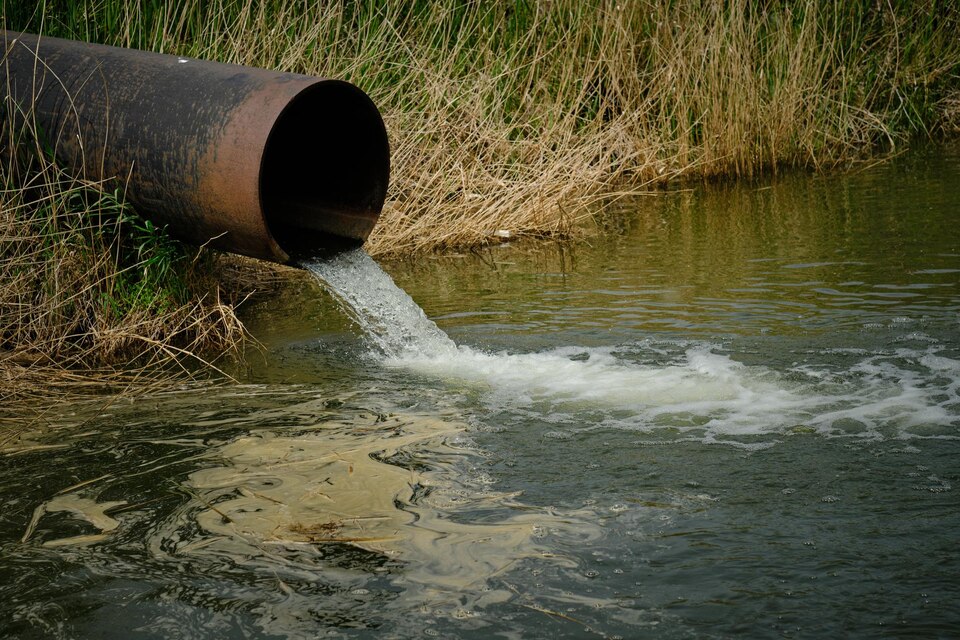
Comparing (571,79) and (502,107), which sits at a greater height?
(571,79)

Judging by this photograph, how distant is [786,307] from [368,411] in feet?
7.16

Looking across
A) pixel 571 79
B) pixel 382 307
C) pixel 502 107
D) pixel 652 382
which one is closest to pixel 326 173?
pixel 382 307

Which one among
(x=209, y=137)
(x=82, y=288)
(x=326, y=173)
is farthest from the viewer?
(x=326, y=173)

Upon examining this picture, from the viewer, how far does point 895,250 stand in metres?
6.18

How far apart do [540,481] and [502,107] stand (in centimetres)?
519

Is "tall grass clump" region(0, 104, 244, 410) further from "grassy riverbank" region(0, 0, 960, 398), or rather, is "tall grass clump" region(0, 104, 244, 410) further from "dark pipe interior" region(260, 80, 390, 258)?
"dark pipe interior" region(260, 80, 390, 258)

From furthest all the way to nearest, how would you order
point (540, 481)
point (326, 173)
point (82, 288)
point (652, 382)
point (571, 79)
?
point (571, 79), point (326, 173), point (82, 288), point (652, 382), point (540, 481)

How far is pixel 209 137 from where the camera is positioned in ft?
14.7

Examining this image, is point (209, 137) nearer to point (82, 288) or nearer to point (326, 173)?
point (326, 173)

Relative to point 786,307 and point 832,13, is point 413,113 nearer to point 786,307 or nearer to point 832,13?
point 786,307

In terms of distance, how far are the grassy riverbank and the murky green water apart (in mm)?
775

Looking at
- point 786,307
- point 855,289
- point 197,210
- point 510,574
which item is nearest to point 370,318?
point 197,210

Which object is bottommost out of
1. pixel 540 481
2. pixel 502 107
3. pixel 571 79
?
pixel 540 481

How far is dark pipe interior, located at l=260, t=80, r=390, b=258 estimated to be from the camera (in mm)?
5023
